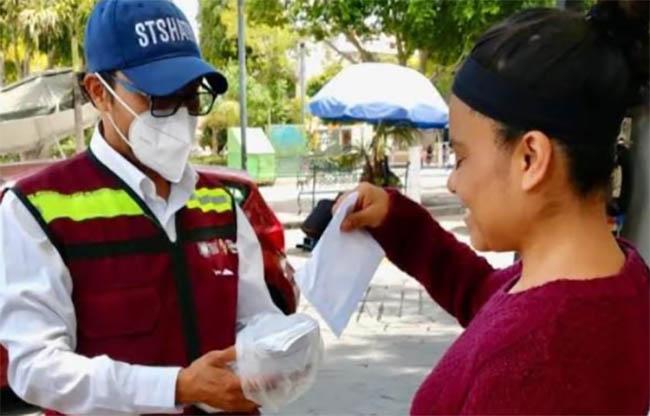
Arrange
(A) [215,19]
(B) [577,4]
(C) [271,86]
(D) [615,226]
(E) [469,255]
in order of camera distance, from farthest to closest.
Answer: (C) [271,86] < (A) [215,19] < (E) [469,255] < (B) [577,4] < (D) [615,226]

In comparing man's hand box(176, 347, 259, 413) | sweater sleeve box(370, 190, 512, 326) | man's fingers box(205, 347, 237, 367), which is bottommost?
man's hand box(176, 347, 259, 413)

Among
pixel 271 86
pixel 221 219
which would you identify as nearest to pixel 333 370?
pixel 221 219

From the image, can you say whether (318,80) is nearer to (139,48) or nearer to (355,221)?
(139,48)

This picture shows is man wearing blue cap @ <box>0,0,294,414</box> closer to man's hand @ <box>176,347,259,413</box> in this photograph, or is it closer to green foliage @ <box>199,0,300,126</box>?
man's hand @ <box>176,347,259,413</box>

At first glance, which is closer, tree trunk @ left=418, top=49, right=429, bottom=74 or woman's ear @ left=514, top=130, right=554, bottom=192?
woman's ear @ left=514, top=130, right=554, bottom=192

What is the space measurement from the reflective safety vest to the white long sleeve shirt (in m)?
0.03

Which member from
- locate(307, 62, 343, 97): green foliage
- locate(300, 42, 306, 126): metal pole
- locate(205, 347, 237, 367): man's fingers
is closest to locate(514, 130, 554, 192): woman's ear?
locate(205, 347, 237, 367): man's fingers

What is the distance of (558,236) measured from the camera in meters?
1.13

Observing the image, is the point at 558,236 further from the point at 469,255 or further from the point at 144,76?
the point at 144,76

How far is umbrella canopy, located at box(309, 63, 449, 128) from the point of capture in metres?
13.0

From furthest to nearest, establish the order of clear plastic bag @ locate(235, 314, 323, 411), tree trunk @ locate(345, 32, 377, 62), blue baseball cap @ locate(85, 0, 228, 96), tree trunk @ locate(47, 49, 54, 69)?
tree trunk @ locate(47, 49, 54, 69) < tree trunk @ locate(345, 32, 377, 62) < blue baseball cap @ locate(85, 0, 228, 96) < clear plastic bag @ locate(235, 314, 323, 411)

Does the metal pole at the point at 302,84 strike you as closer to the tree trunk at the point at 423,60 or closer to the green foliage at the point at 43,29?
the green foliage at the point at 43,29

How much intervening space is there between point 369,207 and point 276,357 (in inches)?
12.5

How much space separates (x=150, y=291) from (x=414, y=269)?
1.67 feet
